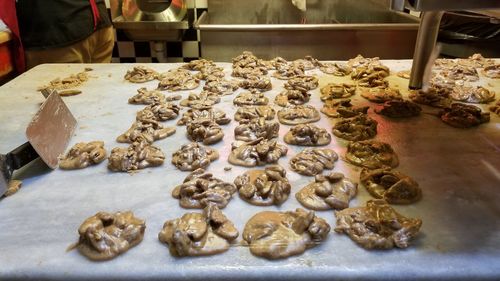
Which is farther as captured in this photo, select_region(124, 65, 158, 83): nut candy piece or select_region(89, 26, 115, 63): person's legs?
select_region(89, 26, 115, 63): person's legs

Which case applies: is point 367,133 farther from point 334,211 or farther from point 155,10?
point 155,10

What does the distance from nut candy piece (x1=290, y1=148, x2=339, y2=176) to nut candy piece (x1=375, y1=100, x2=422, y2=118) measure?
0.52 meters

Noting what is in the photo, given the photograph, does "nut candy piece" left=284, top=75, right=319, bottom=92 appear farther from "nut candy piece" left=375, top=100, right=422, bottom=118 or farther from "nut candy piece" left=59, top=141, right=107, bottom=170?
"nut candy piece" left=59, top=141, right=107, bottom=170

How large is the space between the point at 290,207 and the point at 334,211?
14 cm

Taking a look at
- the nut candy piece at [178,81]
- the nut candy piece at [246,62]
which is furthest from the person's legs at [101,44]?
the nut candy piece at [246,62]

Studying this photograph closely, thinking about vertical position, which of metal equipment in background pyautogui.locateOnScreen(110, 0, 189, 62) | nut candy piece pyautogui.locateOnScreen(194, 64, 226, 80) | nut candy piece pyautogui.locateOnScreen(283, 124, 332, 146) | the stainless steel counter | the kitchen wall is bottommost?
the kitchen wall

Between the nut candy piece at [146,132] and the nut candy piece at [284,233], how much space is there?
2.27 feet

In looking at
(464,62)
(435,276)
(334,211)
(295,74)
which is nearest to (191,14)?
(295,74)

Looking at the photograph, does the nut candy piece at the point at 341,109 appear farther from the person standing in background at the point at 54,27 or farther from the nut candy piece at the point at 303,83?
the person standing in background at the point at 54,27

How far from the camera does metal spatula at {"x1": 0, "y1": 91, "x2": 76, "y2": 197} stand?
1345mm

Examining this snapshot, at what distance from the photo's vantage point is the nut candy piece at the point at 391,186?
4.17 feet

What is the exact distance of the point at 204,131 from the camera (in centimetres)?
164

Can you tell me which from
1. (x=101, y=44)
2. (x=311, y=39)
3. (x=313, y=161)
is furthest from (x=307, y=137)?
(x=101, y=44)

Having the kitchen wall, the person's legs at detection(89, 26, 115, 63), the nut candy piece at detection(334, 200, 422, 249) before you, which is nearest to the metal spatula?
the nut candy piece at detection(334, 200, 422, 249)
